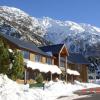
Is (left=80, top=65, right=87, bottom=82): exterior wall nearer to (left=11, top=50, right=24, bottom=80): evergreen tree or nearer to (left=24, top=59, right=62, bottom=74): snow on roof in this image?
(left=24, top=59, right=62, bottom=74): snow on roof

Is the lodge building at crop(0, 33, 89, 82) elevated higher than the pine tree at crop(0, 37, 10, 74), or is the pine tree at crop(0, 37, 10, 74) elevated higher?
the lodge building at crop(0, 33, 89, 82)

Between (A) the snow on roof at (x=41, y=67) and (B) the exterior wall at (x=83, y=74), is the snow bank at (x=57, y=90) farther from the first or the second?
(B) the exterior wall at (x=83, y=74)

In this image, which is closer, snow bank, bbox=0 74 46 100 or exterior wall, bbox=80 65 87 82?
snow bank, bbox=0 74 46 100

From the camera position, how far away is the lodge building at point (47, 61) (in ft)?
191

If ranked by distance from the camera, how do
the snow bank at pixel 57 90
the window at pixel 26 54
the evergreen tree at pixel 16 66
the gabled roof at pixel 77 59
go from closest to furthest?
the snow bank at pixel 57 90, the evergreen tree at pixel 16 66, the window at pixel 26 54, the gabled roof at pixel 77 59

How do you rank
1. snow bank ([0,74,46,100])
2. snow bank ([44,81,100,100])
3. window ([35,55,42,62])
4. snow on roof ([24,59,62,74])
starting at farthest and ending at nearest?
window ([35,55,42,62]) < snow on roof ([24,59,62,74]) < snow bank ([44,81,100,100]) < snow bank ([0,74,46,100])

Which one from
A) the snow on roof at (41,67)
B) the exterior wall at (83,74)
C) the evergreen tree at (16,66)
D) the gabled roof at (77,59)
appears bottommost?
the evergreen tree at (16,66)

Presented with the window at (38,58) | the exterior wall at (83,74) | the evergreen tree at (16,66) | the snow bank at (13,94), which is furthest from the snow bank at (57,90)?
the exterior wall at (83,74)

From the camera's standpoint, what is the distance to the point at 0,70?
3950 cm

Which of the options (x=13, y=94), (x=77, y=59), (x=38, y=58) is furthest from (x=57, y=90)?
(x=77, y=59)

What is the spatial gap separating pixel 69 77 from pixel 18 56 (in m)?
42.0

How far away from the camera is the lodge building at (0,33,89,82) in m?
58.3

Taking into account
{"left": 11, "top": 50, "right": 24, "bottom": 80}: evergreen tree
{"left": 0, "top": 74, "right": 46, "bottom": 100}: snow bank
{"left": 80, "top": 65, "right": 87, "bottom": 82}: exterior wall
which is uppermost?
{"left": 80, "top": 65, "right": 87, "bottom": 82}: exterior wall

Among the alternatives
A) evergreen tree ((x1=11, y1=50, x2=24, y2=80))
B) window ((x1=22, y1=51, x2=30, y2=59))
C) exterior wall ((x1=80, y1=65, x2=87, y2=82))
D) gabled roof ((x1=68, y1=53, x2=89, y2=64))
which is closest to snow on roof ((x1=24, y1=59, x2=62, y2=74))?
window ((x1=22, y1=51, x2=30, y2=59))
